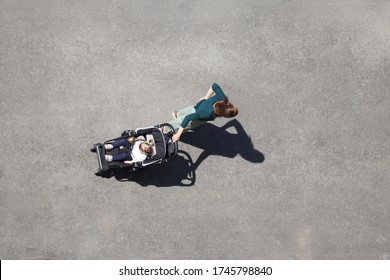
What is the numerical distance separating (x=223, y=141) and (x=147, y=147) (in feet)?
5.34

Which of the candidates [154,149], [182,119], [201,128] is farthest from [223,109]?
[201,128]

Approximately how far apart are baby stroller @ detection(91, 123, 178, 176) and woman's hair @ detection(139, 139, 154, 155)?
0.16 ft

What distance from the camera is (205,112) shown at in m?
8.55

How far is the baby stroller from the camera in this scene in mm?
8594

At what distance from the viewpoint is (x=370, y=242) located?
31.3 ft

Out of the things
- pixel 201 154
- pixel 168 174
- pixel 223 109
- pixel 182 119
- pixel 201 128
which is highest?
pixel 223 109

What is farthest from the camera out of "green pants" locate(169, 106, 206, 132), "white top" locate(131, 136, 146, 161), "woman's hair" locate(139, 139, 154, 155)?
"green pants" locate(169, 106, 206, 132)

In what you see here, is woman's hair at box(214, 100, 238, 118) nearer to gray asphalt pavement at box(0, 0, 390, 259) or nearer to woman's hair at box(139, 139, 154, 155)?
woman's hair at box(139, 139, 154, 155)

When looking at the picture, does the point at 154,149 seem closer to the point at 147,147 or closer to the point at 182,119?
the point at 147,147

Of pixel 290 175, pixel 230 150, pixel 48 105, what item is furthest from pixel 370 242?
pixel 48 105

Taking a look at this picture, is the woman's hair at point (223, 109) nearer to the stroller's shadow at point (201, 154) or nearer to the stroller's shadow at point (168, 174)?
the stroller's shadow at point (201, 154)

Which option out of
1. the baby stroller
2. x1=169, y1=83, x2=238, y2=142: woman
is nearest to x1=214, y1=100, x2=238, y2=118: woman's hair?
x1=169, y1=83, x2=238, y2=142: woman

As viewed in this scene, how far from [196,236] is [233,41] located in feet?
11.2
